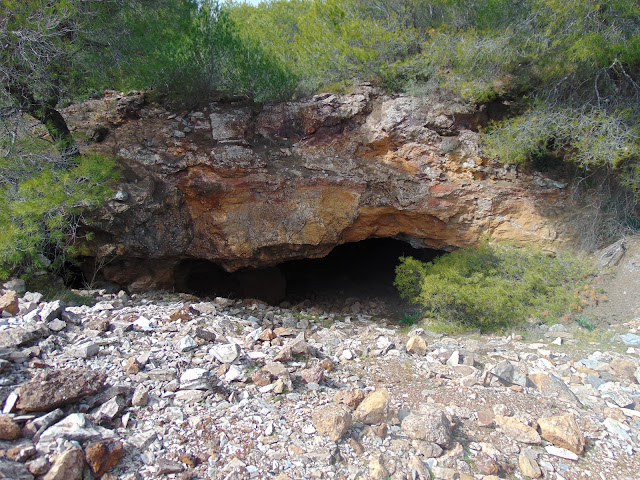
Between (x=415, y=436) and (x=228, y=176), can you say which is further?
(x=228, y=176)

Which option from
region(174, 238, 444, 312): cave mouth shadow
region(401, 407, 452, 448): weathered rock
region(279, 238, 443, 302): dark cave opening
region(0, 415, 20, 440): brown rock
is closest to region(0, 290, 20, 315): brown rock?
region(0, 415, 20, 440): brown rock

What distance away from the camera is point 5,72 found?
15.0ft

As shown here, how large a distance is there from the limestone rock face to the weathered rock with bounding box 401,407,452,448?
385cm

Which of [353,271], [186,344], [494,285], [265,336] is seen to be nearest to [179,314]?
[186,344]

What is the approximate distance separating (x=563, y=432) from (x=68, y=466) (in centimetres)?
285

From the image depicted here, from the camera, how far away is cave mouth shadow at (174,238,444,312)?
7.78 metres

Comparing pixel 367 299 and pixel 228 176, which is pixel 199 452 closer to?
pixel 228 176

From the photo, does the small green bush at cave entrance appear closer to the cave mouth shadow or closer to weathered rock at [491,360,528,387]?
weathered rock at [491,360,528,387]

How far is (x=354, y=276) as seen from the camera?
916 cm

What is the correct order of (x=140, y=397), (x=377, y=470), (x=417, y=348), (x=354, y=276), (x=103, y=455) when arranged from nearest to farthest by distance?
(x=103, y=455)
(x=377, y=470)
(x=140, y=397)
(x=417, y=348)
(x=354, y=276)

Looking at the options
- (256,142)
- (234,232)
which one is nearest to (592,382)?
(234,232)

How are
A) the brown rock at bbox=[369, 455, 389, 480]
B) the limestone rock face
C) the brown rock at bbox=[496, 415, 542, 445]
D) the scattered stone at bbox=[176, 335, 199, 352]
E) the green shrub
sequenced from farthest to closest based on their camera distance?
the limestone rock face, the green shrub, the scattered stone at bbox=[176, 335, 199, 352], the brown rock at bbox=[496, 415, 542, 445], the brown rock at bbox=[369, 455, 389, 480]

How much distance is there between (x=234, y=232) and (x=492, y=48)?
4415mm

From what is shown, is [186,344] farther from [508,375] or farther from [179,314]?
[508,375]
